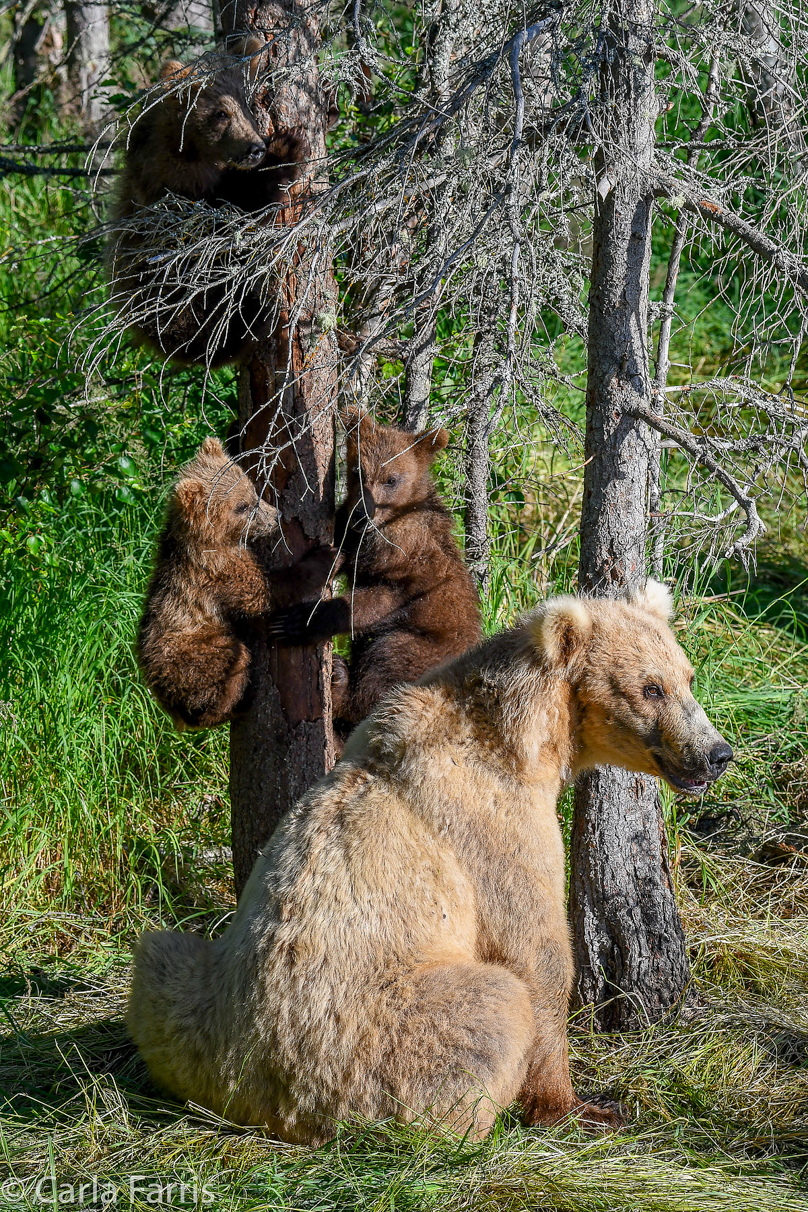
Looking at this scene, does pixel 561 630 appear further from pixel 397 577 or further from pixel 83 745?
pixel 83 745

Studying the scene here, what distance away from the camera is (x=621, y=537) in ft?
14.7

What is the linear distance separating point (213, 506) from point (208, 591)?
1.29 ft

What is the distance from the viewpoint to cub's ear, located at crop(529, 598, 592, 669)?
365 centimetres

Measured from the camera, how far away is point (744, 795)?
20.5ft

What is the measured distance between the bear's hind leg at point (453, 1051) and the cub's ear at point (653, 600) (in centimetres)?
147

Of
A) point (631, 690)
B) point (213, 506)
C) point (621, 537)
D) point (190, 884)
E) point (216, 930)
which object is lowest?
point (216, 930)

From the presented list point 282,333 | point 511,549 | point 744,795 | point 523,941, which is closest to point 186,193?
point 282,333

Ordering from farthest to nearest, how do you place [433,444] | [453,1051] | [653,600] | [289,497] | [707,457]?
[433,444]
[289,497]
[707,457]
[653,600]
[453,1051]

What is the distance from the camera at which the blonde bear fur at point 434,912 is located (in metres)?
3.32

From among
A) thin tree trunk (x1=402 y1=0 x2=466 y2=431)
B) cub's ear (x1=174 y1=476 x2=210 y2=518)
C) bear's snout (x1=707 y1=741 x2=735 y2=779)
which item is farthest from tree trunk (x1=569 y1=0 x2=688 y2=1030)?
cub's ear (x1=174 y1=476 x2=210 y2=518)

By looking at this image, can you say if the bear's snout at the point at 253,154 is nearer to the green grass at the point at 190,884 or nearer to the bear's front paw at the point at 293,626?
the green grass at the point at 190,884

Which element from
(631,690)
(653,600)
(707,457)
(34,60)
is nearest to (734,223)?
(707,457)

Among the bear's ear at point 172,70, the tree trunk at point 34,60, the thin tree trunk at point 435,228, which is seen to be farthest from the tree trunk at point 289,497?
the tree trunk at point 34,60

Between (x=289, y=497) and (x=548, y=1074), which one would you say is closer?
(x=548, y=1074)
